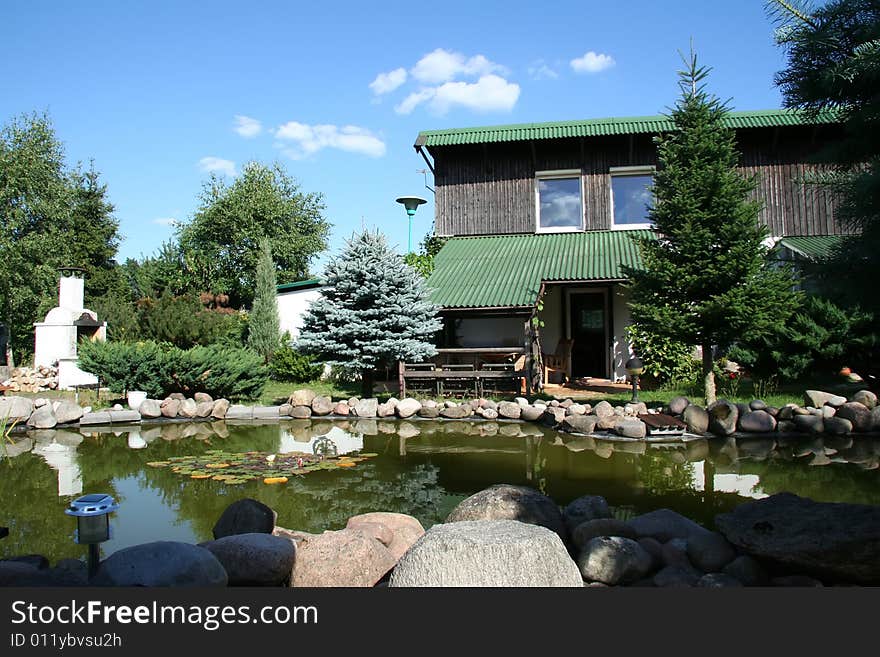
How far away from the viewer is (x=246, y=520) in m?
4.86

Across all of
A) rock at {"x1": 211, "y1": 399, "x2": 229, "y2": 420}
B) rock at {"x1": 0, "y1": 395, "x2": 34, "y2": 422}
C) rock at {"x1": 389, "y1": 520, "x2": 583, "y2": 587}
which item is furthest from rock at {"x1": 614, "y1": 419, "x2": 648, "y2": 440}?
rock at {"x1": 0, "y1": 395, "x2": 34, "y2": 422}

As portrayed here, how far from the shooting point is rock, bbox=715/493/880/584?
3.72 meters

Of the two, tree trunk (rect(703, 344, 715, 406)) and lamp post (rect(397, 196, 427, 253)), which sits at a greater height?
lamp post (rect(397, 196, 427, 253))

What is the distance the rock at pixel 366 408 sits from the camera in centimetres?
1258

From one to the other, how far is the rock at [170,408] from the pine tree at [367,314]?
2831 millimetres

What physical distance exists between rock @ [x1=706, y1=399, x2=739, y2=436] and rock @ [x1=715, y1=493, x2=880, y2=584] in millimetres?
6125

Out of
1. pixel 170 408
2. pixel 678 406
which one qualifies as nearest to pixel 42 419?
pixel 170 408

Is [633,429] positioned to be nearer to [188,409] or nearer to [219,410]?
[219,410]

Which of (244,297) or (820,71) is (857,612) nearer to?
(820,71)

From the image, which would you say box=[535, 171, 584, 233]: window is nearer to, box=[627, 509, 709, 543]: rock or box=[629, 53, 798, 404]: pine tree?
box=[629, 53, 798, 404]: pine tree

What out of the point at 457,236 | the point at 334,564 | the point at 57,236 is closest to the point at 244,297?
the point at 57,236

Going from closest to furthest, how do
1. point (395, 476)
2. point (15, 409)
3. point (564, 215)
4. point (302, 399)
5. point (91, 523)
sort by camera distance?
point (91, 523), point (395, 476), point (15, 409), point (302, 399), point (564, 215)

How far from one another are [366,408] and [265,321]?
999 centimetres

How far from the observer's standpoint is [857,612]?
10.4 ft
